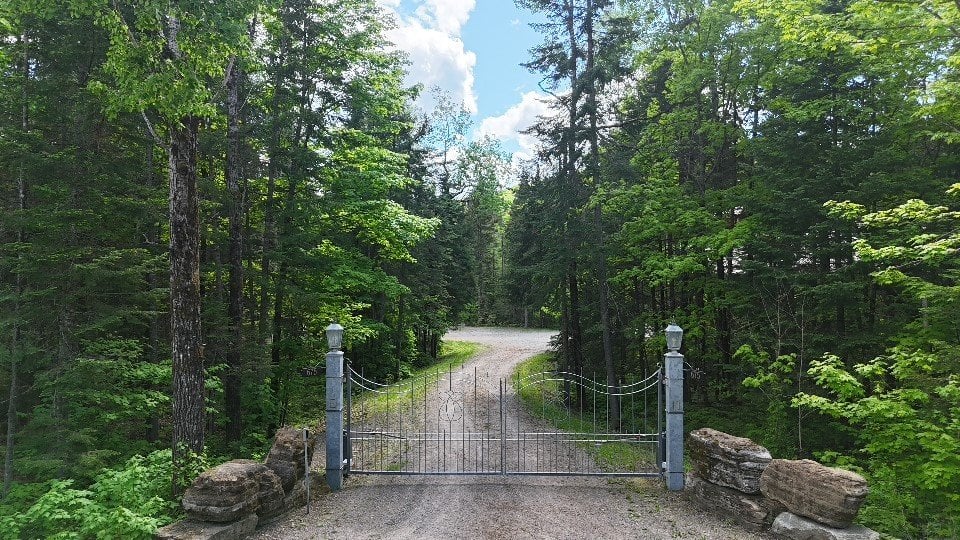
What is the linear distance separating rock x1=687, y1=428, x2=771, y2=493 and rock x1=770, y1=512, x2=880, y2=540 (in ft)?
1.79

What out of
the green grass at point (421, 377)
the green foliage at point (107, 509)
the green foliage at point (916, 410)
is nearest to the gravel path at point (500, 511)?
the green foliage at point (107, 509)

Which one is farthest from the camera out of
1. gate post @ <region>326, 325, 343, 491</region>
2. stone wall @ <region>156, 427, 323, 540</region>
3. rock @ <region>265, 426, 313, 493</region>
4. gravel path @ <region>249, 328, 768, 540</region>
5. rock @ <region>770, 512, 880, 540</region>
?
gate post @ <region>326, 325, 343, 491</region>

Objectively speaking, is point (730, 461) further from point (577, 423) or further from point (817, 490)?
point (577, 423)

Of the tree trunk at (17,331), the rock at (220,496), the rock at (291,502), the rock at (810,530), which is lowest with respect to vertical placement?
the rock at (291,502)

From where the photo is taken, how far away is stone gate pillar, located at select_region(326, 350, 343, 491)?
758cm

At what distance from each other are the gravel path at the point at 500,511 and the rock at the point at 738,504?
0.47ft

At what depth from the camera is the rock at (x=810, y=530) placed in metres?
5.08

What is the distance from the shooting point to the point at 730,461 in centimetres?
651

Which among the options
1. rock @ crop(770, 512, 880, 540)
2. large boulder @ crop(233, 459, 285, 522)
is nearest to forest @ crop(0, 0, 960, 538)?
large boulder @ crop(233, 459, 285, 522)

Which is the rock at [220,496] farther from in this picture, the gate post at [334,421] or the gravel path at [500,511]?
the gate post at [334,421]

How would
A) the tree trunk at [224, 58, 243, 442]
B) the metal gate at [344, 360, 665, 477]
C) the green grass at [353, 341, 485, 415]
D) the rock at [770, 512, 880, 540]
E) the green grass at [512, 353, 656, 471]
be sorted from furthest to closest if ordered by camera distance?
the green grass at [353, 341, 485, 415] → the tree trunk at [224, 58, 243, 442] → the green grass at [512, 353, 656, 471] → the metal gate at [344, 360, 665, 477] → the rock at [770, 512, 880, 540]

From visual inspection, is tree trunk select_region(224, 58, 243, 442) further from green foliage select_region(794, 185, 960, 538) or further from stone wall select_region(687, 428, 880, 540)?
green foliage select_region(794, 185, 960, 538)

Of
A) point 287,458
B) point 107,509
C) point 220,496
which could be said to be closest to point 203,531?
point 220,496

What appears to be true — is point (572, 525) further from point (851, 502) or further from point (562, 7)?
point (562, 7)
